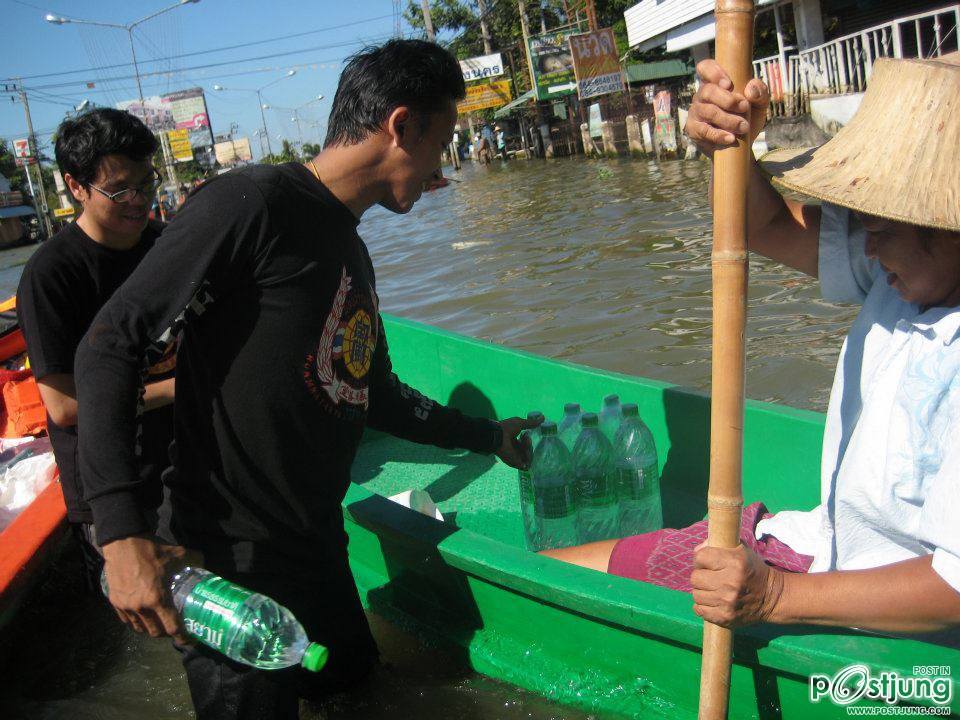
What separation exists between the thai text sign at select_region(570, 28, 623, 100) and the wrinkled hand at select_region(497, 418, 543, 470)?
25.6 metres

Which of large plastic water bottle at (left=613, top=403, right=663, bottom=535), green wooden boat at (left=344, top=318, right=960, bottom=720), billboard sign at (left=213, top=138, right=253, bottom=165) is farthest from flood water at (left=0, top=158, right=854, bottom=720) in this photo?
billboard sign at (left=213, top=138, right=253, bottom=165)

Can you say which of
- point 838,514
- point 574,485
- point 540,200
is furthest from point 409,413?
point 540,200

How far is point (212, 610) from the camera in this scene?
1.58 meters

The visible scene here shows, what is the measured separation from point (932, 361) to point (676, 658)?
37.7 inches

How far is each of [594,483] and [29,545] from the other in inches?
87.3

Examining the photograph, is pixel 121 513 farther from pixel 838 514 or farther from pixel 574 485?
pixel 574 485

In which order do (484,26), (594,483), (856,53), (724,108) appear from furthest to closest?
(484,26)
(856,53)
(594,483)
(724,108)

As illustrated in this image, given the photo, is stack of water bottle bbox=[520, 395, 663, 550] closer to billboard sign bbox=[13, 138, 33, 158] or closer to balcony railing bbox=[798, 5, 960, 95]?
balcony railing bbox=[798, 5, 960, 95]

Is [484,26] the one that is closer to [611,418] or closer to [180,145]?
[180,145]

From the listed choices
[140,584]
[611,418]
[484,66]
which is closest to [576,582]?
[611,418]

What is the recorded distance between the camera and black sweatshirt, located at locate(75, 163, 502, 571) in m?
1.47

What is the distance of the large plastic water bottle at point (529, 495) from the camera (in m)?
2.77

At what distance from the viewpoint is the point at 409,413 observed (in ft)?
7.71

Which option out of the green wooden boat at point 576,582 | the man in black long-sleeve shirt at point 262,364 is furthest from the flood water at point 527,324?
the man in black long-sleeve shirt at point 262,364
